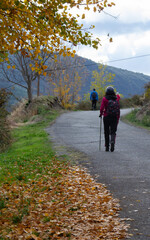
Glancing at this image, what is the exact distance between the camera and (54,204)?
5.77 metres

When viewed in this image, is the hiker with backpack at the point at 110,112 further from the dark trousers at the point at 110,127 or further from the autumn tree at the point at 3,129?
the autumn tree at the point at 3,129

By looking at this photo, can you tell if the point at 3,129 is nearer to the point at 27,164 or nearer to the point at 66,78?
the point at 27,164

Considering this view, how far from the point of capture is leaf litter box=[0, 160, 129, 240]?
450 cm

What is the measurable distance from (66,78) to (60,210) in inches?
1511

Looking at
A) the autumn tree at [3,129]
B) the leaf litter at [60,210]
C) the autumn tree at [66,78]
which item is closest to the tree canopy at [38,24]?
the leaf litter at [60,210]

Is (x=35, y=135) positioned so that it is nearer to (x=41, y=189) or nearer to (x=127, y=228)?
(x=41, y=189)

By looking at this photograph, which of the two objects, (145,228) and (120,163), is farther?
A: (120,163)

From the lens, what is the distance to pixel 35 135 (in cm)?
1578

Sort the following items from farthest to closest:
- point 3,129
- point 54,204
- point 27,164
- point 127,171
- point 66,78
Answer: point 66,78 → point 3,129 → point 27,164 → point 127,171 → point 54,204

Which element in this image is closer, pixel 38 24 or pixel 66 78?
pixel 38 24

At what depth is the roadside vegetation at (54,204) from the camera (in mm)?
4539

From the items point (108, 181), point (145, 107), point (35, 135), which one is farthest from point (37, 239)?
point (145, 107)

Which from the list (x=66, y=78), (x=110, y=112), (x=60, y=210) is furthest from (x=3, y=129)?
(x=66, y=78)

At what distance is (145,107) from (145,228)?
18.7 meters
